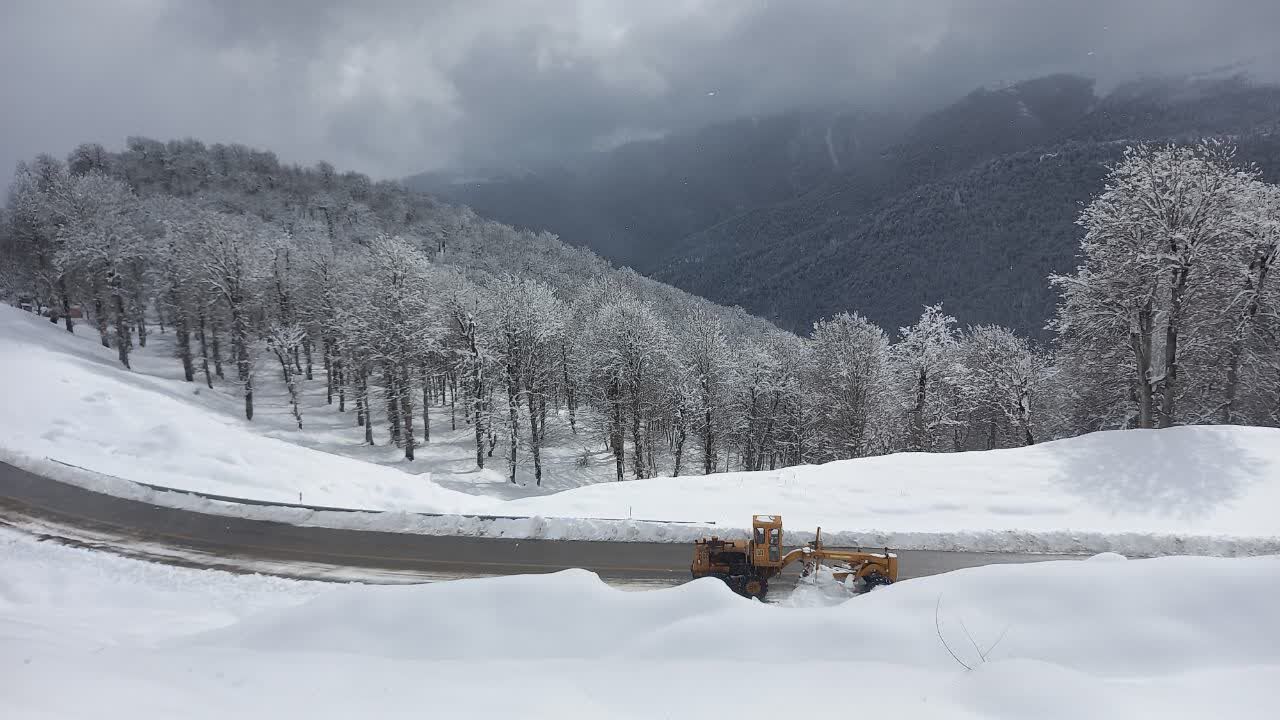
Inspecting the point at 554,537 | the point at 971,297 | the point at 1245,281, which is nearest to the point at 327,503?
the point at 554,537

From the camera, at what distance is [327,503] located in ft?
69.5

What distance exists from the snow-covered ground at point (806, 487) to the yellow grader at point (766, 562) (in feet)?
11.6

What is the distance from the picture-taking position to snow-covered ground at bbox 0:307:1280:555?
17.4m

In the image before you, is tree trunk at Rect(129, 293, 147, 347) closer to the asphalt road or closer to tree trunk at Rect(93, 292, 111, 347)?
tree trunk at Rect(93, 292, 111, 347)

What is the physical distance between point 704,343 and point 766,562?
27.7 metres

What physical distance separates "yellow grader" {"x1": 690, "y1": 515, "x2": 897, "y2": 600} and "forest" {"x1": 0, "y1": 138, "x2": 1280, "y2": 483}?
1983 centimetres

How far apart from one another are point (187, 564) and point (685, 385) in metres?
29.1

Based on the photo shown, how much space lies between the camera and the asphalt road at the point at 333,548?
51.7ft

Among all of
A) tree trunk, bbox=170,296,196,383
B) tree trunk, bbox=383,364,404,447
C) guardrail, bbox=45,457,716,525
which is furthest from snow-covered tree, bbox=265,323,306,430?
guardrail, bbox=45,457,716,525

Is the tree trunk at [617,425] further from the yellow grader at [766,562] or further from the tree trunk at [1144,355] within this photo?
the tree trunk at [1144,355]

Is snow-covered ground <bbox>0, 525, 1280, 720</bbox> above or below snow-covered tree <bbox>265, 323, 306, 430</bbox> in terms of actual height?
below

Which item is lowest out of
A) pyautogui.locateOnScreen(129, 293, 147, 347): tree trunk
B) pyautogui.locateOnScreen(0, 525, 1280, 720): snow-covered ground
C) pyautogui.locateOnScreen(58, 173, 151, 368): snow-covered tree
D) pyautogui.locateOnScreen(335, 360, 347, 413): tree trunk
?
pyautogui.locateOnScreen(0, 525, 1280, 720): snow-covered ground

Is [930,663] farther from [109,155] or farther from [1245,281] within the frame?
[109,155]

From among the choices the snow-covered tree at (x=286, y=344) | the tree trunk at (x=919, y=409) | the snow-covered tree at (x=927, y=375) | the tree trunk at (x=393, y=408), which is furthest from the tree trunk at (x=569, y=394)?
the tree trunk at (x=919, y=409)
